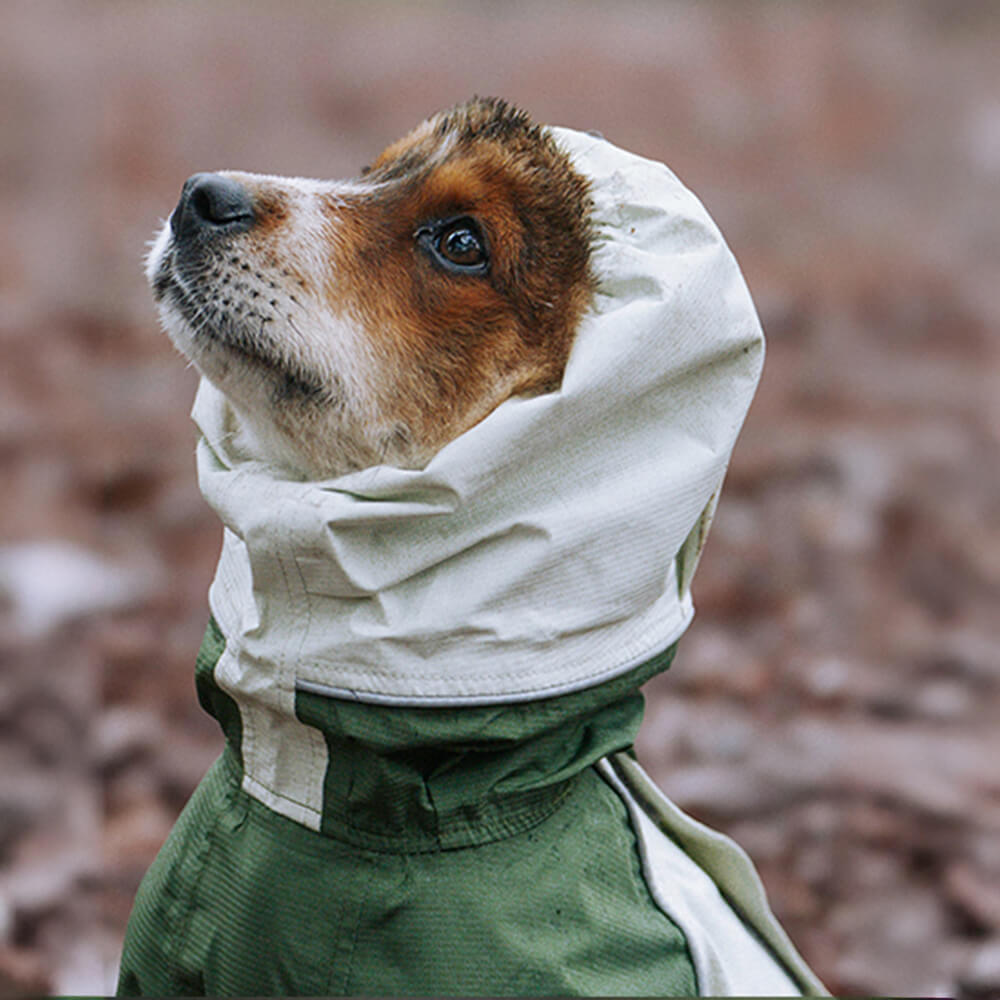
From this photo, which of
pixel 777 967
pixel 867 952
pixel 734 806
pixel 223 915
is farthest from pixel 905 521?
pixel 223 915

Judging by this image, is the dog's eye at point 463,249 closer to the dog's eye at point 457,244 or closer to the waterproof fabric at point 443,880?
the dog's eye at point 457,244

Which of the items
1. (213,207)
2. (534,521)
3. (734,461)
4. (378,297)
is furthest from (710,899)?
→ (734,461)

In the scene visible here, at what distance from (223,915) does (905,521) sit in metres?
4.55

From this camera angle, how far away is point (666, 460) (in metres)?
2.03

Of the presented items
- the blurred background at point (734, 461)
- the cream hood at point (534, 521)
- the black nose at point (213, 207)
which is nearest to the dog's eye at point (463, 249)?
the cream hood at point (534, 521)

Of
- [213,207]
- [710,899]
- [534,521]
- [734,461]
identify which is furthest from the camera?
[734,461]

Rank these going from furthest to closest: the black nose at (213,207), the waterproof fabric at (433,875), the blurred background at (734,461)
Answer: the blurred background at (734,461), the black nose at (213,207), the waterproof fabric at (433,875)

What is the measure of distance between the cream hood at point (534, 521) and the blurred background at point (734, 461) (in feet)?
5.54

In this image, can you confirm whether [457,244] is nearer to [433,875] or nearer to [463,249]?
[463,249]

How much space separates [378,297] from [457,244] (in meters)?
0.15

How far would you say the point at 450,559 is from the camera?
6.46 feet

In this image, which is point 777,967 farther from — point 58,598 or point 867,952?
point 58,598

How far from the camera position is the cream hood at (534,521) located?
1924 mm

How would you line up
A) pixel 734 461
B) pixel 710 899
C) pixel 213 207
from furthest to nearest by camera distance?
pixel 734 461
pixel 710 899
pixel 213 207
